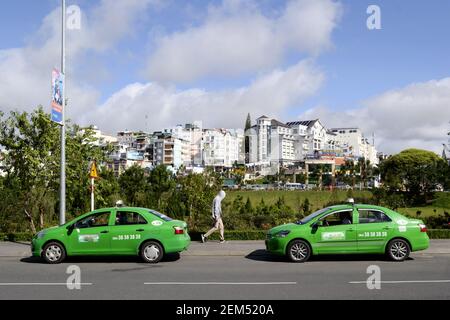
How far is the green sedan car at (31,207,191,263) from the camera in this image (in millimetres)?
12680

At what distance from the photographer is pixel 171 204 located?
84.1 ft

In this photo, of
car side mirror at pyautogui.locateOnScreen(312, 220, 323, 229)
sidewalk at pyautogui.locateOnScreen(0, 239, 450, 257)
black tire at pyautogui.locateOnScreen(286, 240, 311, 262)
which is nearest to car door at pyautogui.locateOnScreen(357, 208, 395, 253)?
car side mirror at pyautogui.locateOnScreen(312, 220, 323, 229)

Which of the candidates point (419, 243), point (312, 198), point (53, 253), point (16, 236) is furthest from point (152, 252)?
point (312, 198)

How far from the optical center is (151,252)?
12719 millimetres

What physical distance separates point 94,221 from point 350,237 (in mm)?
6780

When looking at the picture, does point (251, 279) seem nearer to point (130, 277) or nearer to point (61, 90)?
point (130, 277)

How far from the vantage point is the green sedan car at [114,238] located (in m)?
12.7

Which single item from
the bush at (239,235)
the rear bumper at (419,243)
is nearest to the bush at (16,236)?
the bush at (239,235)

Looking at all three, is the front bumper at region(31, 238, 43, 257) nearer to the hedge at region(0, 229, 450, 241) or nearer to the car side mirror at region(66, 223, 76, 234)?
the car side mirror at region(66, 223, 76, 234)

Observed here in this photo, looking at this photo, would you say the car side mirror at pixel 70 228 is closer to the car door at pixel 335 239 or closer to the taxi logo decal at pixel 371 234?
the car door at pixel 335 239

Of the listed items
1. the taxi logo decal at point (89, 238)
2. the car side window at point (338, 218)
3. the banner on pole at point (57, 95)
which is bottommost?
the taxi logo decal at point (89, 238)
